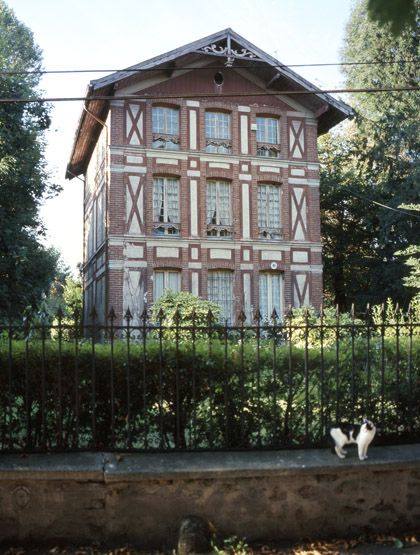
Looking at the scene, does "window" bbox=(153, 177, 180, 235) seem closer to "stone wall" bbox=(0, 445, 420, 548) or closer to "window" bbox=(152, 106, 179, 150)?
"window" bbox=(152, 106, 179, 150)

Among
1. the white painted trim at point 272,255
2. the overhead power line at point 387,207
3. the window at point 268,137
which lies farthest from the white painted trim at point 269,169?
the overhead power line at point 387,207

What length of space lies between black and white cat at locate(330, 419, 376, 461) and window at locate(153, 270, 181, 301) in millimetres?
15583

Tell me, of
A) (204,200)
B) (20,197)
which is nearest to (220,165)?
(204,200)

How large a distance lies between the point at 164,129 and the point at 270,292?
6.87m

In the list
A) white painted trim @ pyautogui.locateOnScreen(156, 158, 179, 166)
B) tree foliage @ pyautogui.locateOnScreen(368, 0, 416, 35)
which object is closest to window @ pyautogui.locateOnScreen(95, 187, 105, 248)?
white painted trim @ pyautogui.locateOnScreen(156, 158, 179, 166)

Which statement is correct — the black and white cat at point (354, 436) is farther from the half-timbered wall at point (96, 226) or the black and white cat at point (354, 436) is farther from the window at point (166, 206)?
the window at point (166, 206)

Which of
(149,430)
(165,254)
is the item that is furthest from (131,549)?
(165,254)

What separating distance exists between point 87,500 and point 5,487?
69 cm

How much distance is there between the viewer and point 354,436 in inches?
221

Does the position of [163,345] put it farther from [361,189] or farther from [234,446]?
[361,189]

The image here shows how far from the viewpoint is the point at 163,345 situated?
19.2ft

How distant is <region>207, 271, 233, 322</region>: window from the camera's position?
21594 millimetres

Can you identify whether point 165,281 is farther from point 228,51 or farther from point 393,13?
point 393,13

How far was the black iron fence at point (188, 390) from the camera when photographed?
18.5 ft
